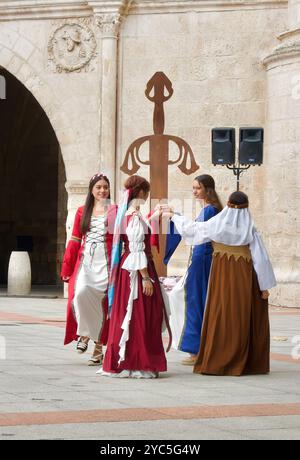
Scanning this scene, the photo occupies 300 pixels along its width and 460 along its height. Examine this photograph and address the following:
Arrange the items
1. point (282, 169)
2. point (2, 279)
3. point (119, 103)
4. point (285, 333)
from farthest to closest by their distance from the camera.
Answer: point (2, 279), point (119, 103), point (282, 169), point (285, 333)

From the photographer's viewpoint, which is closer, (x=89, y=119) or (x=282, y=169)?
(x=282, y=169)

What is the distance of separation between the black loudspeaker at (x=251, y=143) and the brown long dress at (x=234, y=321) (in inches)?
311

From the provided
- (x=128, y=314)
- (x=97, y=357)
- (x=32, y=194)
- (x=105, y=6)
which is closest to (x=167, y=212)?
(x=128, y=314)

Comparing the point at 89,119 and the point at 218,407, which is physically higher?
the point at 89,119

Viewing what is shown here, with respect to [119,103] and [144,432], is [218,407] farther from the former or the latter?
[119,103]


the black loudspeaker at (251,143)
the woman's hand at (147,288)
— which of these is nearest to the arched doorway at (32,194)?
the black loudspeaker at (251,143)

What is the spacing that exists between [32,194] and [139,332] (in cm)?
2108

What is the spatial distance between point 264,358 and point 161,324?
97 centimetres

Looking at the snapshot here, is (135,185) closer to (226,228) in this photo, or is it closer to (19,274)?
(226,228)

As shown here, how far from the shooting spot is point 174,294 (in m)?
10.7

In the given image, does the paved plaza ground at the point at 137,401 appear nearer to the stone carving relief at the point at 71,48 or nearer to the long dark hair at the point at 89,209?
the long dark hair at the point at 89,209

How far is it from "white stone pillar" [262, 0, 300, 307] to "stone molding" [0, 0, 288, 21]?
1.12 m
